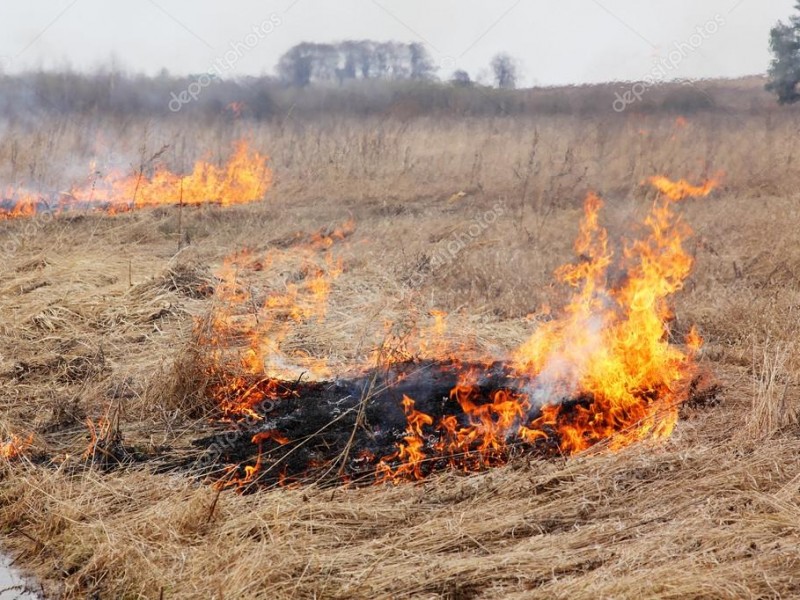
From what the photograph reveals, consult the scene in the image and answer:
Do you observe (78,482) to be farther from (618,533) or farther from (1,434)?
(618,533)

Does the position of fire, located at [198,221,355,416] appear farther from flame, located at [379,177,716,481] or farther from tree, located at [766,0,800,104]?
tree, located at [766,0,800,104]

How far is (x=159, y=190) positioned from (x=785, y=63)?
1577cm

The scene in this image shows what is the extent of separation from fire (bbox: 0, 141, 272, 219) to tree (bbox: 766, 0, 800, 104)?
12617mm

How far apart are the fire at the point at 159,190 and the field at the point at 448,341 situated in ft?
2.17

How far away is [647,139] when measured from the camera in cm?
1291

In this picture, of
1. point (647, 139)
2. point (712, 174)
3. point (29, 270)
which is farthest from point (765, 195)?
point (29, 270)

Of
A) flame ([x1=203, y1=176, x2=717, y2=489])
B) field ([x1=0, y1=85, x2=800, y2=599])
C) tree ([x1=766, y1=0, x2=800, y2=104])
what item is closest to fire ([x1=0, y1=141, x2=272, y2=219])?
field ([x1=0, y1=85, x2=800, y2=599])

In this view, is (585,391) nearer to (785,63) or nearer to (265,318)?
(265,318)

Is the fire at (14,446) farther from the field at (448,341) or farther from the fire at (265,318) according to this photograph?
the fire at (265,318)

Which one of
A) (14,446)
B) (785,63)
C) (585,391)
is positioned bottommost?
(14,446)

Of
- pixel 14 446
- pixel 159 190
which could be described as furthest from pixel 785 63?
pixel 14 446

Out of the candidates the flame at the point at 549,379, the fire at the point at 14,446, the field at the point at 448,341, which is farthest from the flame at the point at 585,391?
the fire at the point at 14,446

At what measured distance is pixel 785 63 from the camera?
58.2ft

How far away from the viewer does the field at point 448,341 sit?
115 inches
